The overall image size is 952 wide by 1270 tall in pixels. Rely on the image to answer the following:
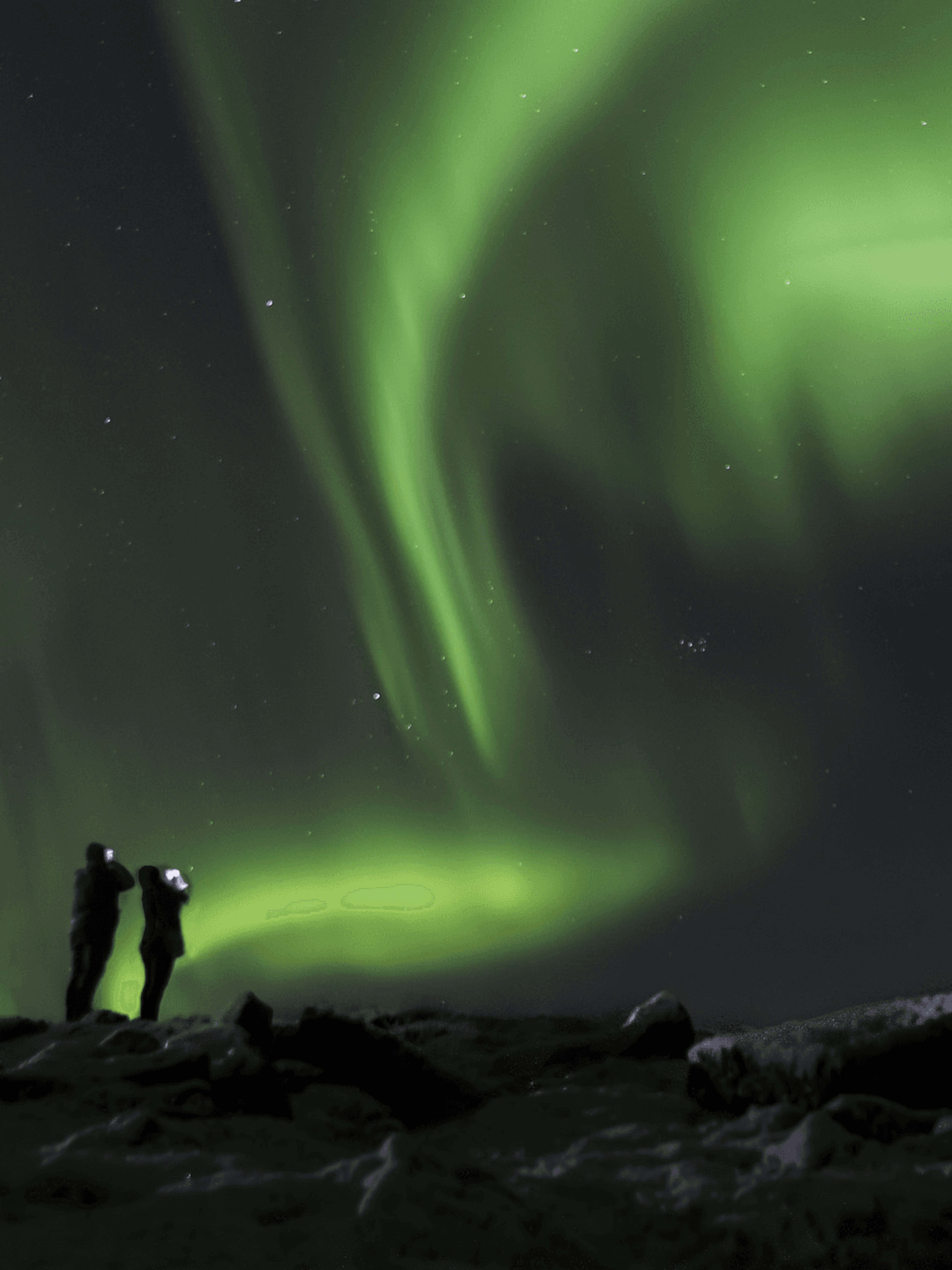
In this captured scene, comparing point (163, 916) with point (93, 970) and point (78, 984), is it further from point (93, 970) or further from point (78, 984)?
point (78, 984)

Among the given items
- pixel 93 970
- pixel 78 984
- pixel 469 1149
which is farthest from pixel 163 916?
pixel 469 1149

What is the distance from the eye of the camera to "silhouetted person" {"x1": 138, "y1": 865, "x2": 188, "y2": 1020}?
711 centimetres

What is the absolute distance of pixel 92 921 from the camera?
22.9ft

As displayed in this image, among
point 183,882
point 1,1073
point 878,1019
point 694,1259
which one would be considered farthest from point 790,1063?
point 183,882

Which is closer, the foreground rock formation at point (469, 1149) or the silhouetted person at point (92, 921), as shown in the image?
the foreground rock formation at point (469, 1149)

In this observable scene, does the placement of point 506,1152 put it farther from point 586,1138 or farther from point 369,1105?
point 369,1105

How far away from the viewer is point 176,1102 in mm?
3477

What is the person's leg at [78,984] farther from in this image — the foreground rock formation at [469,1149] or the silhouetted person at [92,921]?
the foreground rock formation at [469,1149]

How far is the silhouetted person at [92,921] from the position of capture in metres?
6.81

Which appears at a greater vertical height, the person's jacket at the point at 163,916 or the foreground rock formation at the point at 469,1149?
the person's jacket at the point at 163,916

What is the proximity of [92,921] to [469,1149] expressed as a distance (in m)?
5.01

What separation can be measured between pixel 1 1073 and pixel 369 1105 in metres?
1.65

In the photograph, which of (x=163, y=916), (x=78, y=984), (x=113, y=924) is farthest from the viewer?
(x=163, y=916)

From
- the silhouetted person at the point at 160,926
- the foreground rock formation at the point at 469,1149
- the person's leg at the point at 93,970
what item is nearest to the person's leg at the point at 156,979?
the silhouetted person at the point at 160,926
